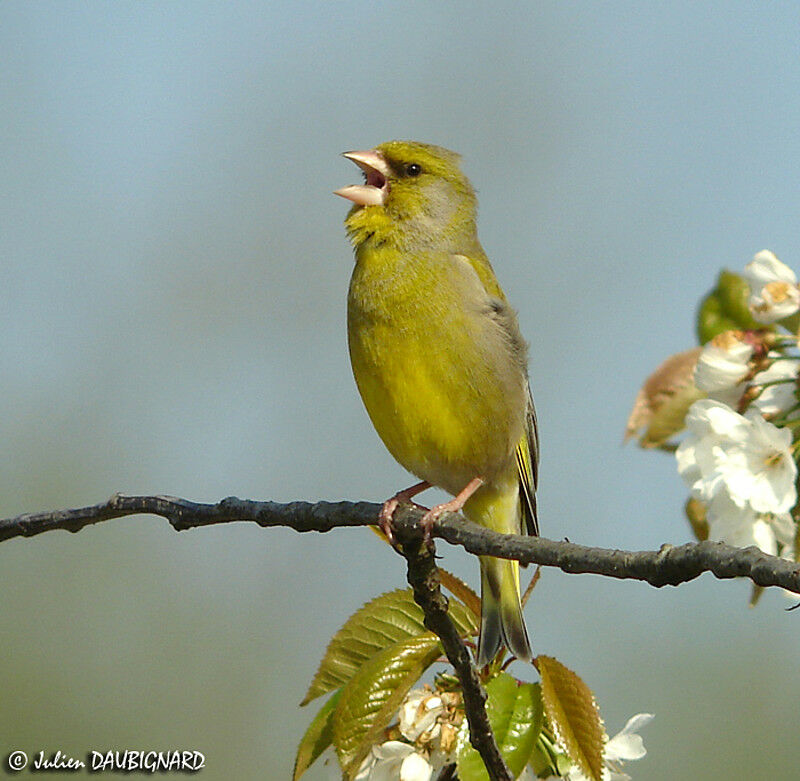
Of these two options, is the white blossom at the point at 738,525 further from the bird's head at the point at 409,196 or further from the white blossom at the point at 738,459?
the bird's head at the point at 409,196

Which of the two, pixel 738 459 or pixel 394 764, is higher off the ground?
pixel 738 459

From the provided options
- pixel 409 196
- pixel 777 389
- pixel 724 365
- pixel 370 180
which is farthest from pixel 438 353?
pixel 777 389

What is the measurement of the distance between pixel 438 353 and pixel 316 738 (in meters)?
1.32

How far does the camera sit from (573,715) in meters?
2.23

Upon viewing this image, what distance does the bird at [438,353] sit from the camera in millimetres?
3316

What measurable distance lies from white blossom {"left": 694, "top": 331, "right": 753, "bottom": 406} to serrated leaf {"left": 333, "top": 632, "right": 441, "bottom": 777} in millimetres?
951

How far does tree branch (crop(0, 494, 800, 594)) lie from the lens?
4.26 ft

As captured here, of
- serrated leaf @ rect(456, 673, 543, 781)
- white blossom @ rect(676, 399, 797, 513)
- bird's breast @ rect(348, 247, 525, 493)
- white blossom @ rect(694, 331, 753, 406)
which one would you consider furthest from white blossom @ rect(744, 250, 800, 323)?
serrated leaf @ rect(456, 673, 543, 781)

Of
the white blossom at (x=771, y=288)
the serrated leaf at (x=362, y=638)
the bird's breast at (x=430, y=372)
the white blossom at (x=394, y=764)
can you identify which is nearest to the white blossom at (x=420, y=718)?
the white blossom at (x=394, y=764)

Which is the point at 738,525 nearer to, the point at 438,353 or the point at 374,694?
the point at 374,694

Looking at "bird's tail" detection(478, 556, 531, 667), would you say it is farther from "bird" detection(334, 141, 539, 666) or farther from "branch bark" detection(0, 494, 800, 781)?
"branch bark" detection(0, 494, 800, 781)

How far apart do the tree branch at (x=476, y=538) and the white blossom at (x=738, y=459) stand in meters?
0.68

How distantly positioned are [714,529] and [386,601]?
0.79 m

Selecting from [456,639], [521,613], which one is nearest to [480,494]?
[521,613]
